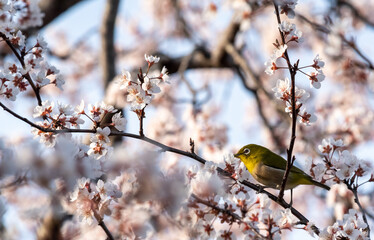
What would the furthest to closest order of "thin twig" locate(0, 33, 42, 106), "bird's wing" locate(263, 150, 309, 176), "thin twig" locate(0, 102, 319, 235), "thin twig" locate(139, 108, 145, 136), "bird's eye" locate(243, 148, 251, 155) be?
1. "bird's eye" locate(243, 148, 251, 155)
2. "bird's wing" locate(263, 150, 309, 176)
3. "thin twig" locate(0, 33, 42, 106)
4. "thin twig" locate(139, 108, 145, 136)
5. "thin twig" locate(0, 102, 319, 235)

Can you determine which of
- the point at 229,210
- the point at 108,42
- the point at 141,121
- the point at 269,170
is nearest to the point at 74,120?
the point at 141,121

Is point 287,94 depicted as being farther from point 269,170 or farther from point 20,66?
point 20,66

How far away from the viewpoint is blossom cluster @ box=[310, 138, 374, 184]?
8.67 feet

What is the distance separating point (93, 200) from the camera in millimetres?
2344

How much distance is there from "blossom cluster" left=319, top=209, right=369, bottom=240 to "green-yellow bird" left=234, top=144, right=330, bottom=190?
2.23ft

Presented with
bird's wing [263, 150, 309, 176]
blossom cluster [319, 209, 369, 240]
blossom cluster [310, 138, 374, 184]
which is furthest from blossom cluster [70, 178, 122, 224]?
bird's wing [263, 150, 309, 176]

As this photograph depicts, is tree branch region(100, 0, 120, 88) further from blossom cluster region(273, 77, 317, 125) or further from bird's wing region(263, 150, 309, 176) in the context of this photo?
blossom cluster region(273, 77, 317, 125)

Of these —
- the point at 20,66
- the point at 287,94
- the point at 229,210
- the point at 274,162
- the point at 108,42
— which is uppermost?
the point at 274,162

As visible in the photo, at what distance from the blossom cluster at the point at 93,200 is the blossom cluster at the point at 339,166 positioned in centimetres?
125

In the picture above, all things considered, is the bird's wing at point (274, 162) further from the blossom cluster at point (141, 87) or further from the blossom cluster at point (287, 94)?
the blossom cluster at point (141, 87)

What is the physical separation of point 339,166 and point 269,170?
73cm

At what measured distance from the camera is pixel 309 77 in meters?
2.49

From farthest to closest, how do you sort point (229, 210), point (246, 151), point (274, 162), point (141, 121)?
point (246, 151) < point (274, 162) < point (141, 121) < point (229, 210)

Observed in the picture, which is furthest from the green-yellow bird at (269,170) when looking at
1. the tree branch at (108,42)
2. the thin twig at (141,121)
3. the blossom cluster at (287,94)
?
the tree branch at (108,42)
